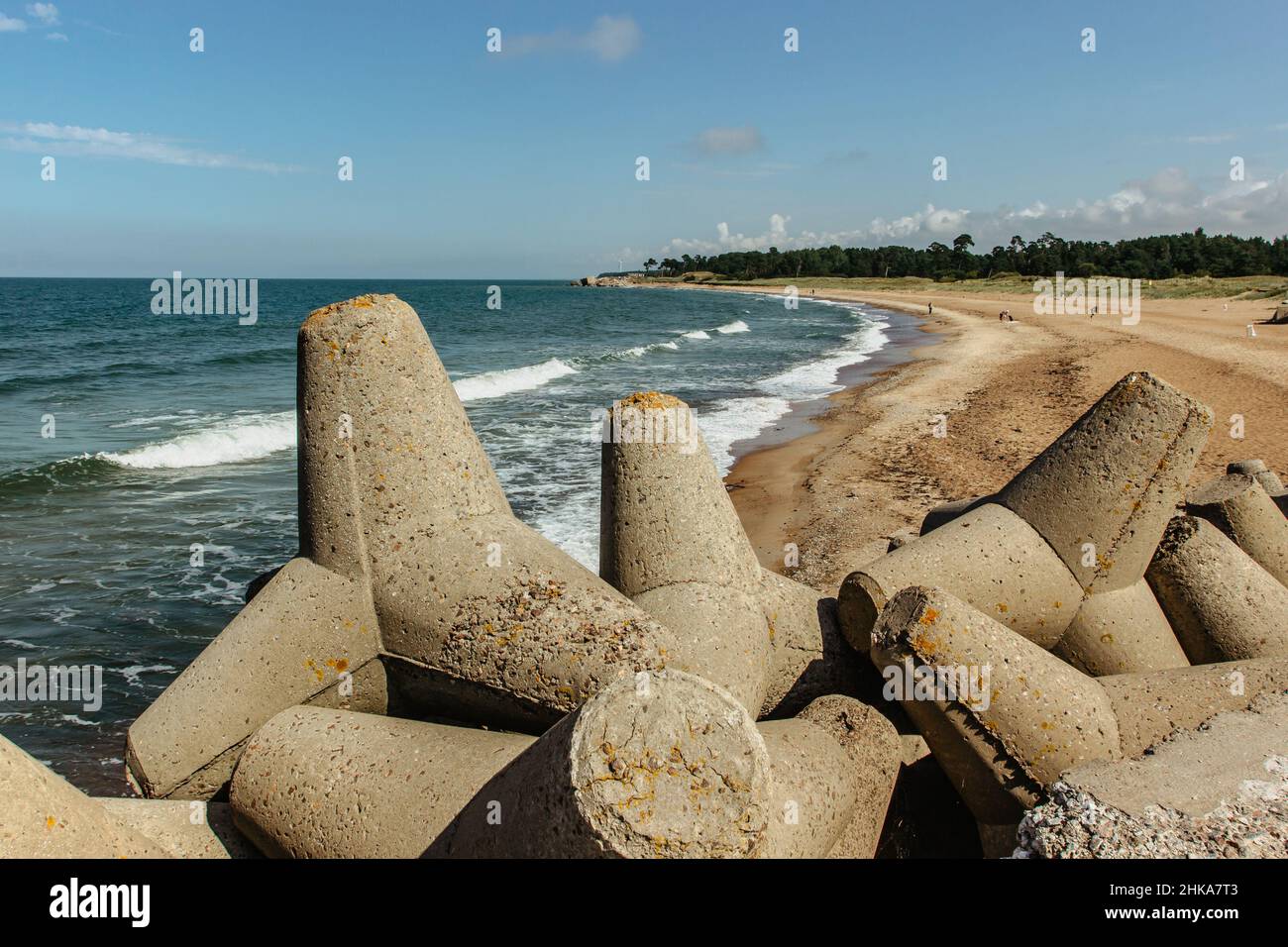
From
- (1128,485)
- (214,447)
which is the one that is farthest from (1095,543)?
(214,447)

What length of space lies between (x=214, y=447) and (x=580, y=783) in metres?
15.8

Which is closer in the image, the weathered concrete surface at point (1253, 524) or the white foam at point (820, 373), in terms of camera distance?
the weathered concrete surface at point (1253, 524)

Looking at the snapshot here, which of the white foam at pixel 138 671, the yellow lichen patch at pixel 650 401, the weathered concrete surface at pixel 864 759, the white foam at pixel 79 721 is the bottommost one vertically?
the white foam at pixel 79 721

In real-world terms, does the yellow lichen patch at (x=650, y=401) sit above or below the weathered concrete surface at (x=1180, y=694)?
above

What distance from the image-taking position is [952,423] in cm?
1725

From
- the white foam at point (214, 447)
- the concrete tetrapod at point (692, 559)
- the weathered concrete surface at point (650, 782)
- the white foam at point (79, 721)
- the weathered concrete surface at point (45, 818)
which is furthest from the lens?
the white foam at point (214, 447)

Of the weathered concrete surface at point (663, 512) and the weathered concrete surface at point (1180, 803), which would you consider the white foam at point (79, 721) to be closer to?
the weathered concrete surface at point (663, 512)

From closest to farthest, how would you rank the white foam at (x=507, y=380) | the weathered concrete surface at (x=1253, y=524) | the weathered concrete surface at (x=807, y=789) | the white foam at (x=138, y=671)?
the weathered concrete surface at (x=807, y=789) → the weathered concrete surface at (x=1253, y=524) → the white foam at (x=138, y=671) → the white foam at (x=507, y=380)

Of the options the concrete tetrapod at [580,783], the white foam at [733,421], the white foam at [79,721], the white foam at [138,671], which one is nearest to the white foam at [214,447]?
the white foam at [733,421]

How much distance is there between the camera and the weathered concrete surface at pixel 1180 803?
281cm

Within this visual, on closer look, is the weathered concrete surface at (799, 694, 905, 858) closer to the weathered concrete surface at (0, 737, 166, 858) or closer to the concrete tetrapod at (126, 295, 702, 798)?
the concrete tetrapod at (126, 295, 702, 798)

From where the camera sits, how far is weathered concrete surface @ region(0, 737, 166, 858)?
255 cm

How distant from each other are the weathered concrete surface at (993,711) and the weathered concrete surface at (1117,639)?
1018 millimetres
